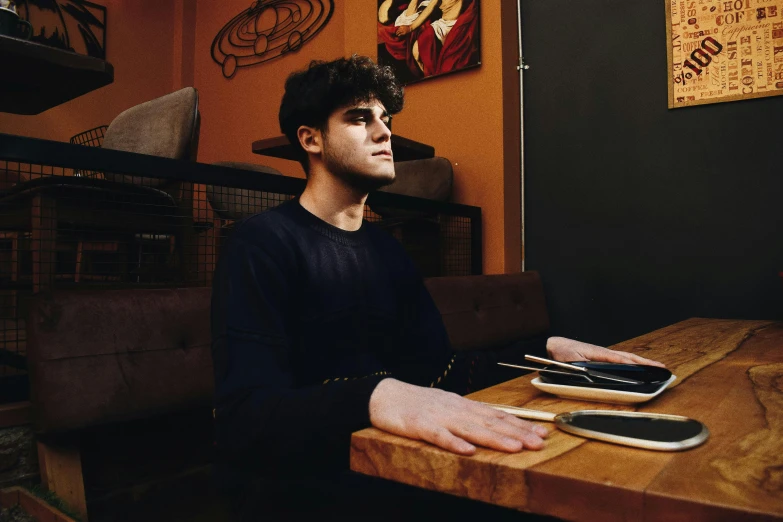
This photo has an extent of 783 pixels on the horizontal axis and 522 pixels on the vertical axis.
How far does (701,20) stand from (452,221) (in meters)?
1.56

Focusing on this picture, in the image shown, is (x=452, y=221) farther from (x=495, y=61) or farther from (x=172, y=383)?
(x=172, y=383)

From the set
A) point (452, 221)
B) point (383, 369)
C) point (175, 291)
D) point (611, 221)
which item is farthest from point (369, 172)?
point (611, 221)

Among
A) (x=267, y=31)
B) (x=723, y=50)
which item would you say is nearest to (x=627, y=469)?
(x=723, y=50)

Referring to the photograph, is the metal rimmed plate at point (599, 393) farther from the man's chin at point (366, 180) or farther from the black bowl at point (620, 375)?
the man's chin at point (366, 180)

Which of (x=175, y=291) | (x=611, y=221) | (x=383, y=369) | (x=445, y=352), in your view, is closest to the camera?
(x=383, y=369)

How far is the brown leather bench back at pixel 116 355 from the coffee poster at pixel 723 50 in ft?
8.28

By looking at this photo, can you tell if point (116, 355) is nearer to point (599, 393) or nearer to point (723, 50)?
point (599, 393)

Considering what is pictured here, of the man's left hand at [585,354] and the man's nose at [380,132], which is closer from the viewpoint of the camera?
the man's left hand at [585,354]

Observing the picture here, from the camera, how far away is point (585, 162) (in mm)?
3156

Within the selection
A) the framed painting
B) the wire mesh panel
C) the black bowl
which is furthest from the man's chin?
the framed painting

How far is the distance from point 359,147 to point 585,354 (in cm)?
62

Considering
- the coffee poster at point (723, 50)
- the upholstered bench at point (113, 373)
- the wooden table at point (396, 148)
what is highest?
the coffee poster at point (723, 50)

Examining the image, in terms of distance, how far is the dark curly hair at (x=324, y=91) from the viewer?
1263 mm

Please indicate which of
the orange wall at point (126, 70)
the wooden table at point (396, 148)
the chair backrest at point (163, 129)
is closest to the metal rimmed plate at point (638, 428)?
the chair backrest at point (163, 129)
